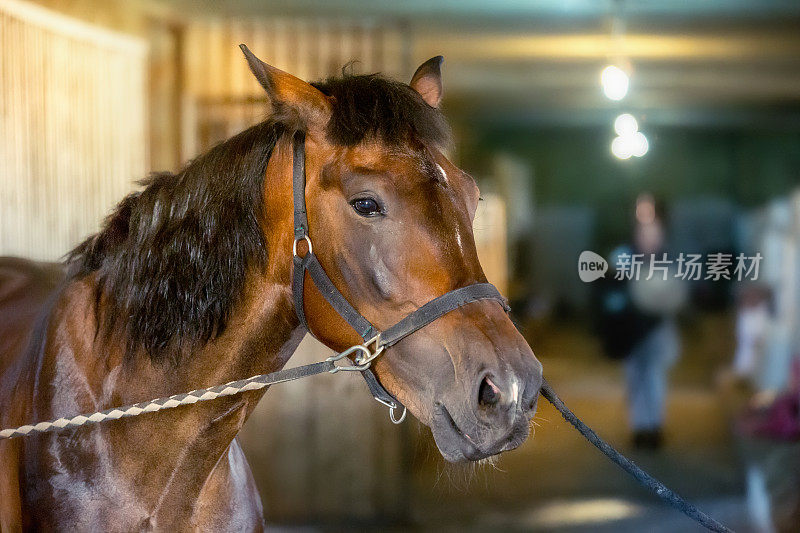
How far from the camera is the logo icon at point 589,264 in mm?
4125

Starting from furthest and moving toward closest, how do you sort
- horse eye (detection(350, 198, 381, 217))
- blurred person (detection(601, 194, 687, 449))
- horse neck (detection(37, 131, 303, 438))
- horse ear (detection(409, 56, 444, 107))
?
blurred person (detection(601, 194, 687, 449)) < horse ear (detection(409, 56, 444, 107)) < horse neck (detection(37, 131, 303, 438)) < horse eye (detection(350, 198, 381, 217))

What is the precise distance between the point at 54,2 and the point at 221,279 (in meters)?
2.77

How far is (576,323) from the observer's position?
4176mm

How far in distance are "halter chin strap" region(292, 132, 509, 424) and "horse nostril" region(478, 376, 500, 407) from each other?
14 centimetres

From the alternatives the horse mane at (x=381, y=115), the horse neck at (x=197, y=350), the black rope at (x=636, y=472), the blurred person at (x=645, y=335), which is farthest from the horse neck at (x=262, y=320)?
the blurred person at (x=645, y=335)

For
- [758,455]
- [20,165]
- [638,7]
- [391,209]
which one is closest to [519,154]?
[638,7]

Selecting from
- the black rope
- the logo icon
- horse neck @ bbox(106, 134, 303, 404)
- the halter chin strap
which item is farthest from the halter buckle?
the logo icon

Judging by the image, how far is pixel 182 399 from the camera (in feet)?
4.40

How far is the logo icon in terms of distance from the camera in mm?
4125

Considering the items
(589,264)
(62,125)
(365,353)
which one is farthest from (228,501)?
(589,264)

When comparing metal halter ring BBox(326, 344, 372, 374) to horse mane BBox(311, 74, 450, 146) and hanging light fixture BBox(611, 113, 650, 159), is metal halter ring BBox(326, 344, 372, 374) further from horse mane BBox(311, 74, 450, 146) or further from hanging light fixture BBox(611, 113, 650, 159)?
hanging light fixture BBox(611, 113, 650, 159)

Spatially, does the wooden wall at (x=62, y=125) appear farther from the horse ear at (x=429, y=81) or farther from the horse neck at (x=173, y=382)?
the horse ear at (x=429, y=81)

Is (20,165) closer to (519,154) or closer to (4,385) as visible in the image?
(4,385)

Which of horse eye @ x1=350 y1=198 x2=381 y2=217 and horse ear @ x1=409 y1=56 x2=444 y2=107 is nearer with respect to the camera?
horse eye @ x1=350 y1=198 x2=381 y2=217
